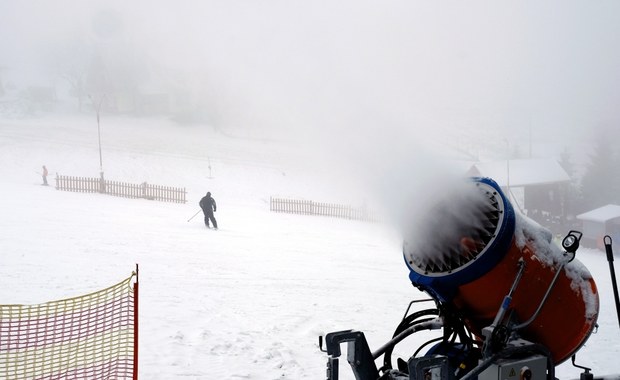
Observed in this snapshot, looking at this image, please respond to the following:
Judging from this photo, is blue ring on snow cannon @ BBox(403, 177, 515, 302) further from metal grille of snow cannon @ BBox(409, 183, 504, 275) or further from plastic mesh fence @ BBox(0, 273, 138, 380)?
plastic mesh fence @ BBox(0, 273, 138, 380)

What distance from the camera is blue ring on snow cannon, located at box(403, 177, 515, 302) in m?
3.25

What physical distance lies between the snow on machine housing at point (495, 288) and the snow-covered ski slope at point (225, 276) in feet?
1.62

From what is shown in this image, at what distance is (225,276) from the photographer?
12156mm

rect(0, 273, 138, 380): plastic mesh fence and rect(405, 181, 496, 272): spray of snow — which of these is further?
rect(0, 273, 138, 380): plastic mesh fence

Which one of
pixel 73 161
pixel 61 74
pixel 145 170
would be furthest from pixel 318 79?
pixel 61 74

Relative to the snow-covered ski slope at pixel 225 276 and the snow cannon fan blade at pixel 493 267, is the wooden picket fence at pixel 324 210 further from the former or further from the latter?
the snow cannon fan blade at pixel 493 267

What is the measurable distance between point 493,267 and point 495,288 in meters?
0.16

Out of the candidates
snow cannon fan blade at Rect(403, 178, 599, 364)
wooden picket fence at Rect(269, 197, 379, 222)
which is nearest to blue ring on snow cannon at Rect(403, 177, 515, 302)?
snow cannon fan blade at Rect(403, 178, 599, 364)

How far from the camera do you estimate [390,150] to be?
4254 mm

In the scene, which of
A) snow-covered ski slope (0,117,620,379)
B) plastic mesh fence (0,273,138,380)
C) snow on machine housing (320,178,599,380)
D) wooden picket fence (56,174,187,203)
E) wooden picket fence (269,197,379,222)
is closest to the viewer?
snow on machine housing (320,178,599,380)

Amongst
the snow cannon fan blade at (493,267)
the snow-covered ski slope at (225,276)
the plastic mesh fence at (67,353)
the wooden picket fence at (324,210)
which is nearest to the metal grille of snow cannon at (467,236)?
the snow cannon fan blade at (493,267)

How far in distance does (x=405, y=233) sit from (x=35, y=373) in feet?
16.1

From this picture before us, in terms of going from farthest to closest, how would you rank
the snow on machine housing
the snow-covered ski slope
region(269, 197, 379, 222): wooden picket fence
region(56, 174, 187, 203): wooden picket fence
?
region(56, 174, 187, 203): wooden picket fence, region(269, 197, 379, 222): wooden picket fence, the snow-covered ski slope, the snow on machine housing

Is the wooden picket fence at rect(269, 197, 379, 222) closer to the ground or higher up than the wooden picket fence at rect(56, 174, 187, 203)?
closer to the ground
